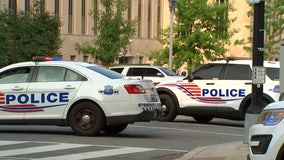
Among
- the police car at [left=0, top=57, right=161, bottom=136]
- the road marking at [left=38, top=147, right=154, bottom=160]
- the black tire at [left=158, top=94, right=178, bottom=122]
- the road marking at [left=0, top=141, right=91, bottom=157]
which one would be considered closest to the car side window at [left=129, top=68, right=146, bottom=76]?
the black tire at [left=158, top=94, right=178, bottom=122]

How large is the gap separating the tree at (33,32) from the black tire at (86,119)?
26.0 meters

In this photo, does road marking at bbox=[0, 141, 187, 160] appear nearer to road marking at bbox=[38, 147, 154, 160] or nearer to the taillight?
road marking at bbox=[38, 147, 154, 160]

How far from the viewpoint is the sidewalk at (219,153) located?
1030 centimetres

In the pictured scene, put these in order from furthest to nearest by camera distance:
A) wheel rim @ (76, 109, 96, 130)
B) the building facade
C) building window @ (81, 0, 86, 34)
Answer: building window @ (81, 0, 86, 34) < the building facade < wheel rim @ (76, 109, 96, 130)

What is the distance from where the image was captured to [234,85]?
54.1 ft

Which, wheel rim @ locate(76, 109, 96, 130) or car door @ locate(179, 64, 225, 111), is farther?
car door @ locate(179, 64, 225, 111)

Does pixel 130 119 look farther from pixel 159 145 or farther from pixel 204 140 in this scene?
pixel 204 140

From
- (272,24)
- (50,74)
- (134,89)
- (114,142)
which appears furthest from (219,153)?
(272,24)

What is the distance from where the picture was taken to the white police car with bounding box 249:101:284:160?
706 cm

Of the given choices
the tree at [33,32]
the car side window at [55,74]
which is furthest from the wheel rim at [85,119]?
the tree at [33,32]

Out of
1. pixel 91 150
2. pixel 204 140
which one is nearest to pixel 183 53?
pixel 204 140

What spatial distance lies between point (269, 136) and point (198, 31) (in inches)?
1199

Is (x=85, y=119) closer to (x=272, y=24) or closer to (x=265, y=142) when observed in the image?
(x=265, y=142)

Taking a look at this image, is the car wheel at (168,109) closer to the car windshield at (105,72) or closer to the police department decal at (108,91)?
the car windshield at (105,72)
